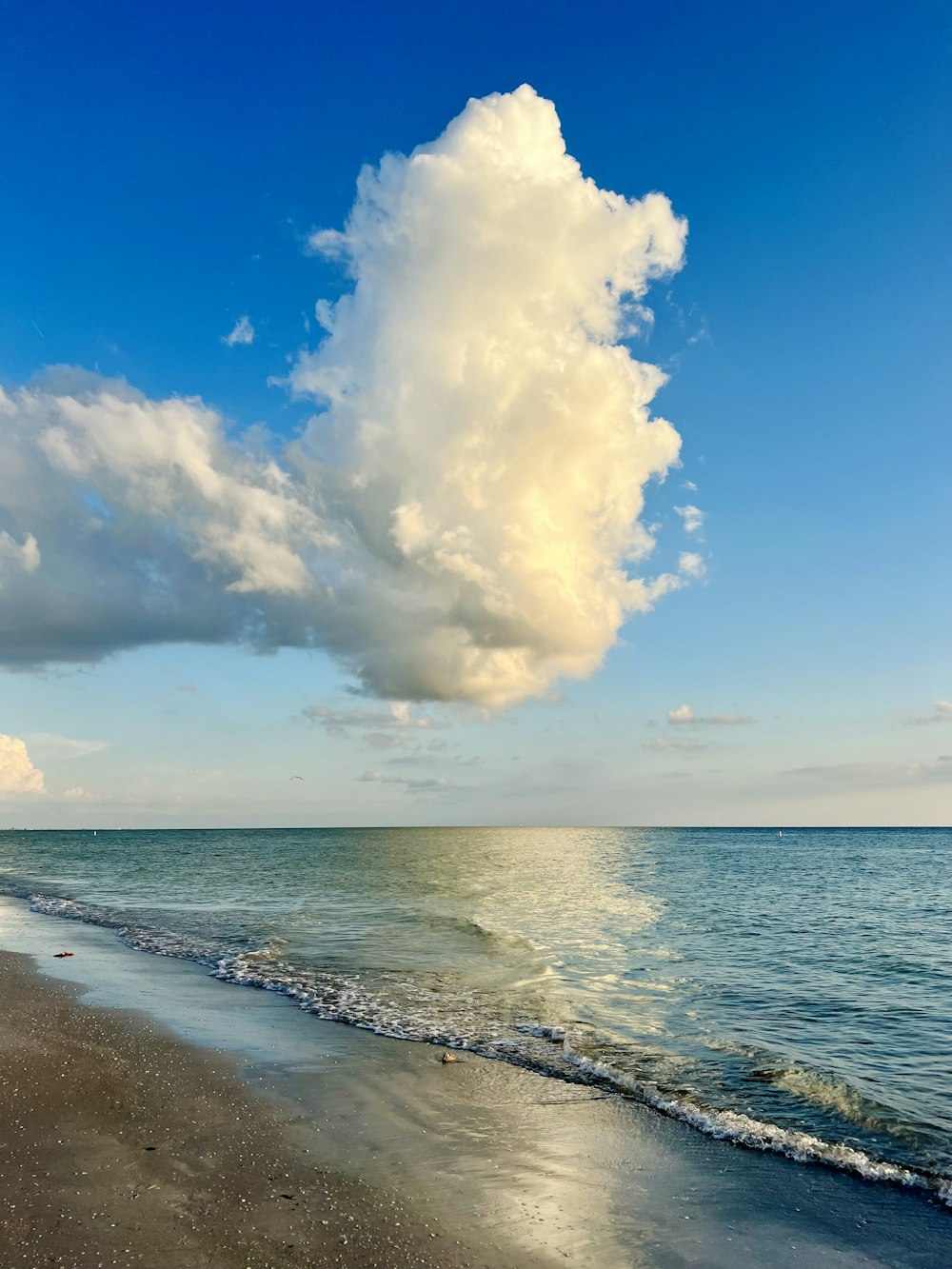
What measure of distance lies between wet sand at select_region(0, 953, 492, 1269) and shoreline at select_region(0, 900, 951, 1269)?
0.08m

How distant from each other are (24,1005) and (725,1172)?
16.7 meters

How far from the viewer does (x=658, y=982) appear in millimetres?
23703

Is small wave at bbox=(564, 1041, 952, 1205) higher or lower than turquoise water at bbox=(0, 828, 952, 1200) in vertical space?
higher

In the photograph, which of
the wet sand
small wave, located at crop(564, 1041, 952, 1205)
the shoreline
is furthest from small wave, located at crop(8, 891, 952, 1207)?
the wet sand

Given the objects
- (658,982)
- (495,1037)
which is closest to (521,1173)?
(495,1037)

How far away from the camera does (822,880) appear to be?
71.1 meters

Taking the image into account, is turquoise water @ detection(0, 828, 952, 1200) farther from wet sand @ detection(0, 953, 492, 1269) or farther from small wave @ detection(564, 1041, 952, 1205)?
wet sand @ detection(0, 953, 492, 1269)

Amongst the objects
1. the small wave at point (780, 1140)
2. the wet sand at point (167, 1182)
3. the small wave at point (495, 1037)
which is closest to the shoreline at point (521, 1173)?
the wet sand at point (167, 1182)

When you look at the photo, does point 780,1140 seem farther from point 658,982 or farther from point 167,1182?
point 658,982

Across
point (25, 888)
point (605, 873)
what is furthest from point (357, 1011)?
point (605, 873)

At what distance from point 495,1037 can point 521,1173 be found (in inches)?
290

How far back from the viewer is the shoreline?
28.6 feet

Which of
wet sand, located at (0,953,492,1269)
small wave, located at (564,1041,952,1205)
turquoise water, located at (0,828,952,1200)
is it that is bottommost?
turquoise water, located at (0,828,952,1200)

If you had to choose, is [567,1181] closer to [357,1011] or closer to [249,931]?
[357,1011]
